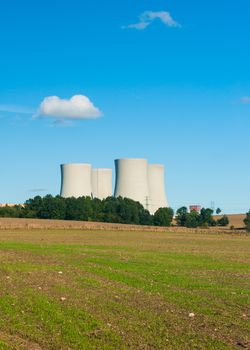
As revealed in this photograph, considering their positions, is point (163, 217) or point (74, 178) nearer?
point (74, 178)

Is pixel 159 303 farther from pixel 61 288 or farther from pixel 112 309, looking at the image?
pixel 61 288

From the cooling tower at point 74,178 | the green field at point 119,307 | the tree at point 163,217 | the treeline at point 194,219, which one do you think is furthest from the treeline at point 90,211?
the green field at point 119,307

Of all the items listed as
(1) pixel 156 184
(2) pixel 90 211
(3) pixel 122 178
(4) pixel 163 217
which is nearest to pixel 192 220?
(4) pixel 163 217

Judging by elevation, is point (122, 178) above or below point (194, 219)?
above

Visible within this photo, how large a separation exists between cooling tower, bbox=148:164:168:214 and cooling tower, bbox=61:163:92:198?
7993 millimetres

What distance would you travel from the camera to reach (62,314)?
9.69 metres

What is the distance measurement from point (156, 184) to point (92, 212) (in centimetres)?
2169

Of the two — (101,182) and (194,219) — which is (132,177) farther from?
(194,219)

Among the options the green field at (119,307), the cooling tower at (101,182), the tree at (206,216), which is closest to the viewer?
the green field at (119,307)

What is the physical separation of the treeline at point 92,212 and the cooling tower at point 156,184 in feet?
42.3

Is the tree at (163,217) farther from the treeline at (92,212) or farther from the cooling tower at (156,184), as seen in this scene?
the cooling tower at (156,184)

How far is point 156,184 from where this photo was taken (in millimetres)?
64562

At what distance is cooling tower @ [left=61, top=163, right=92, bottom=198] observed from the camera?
2266 inches

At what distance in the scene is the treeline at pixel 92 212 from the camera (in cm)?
8212
